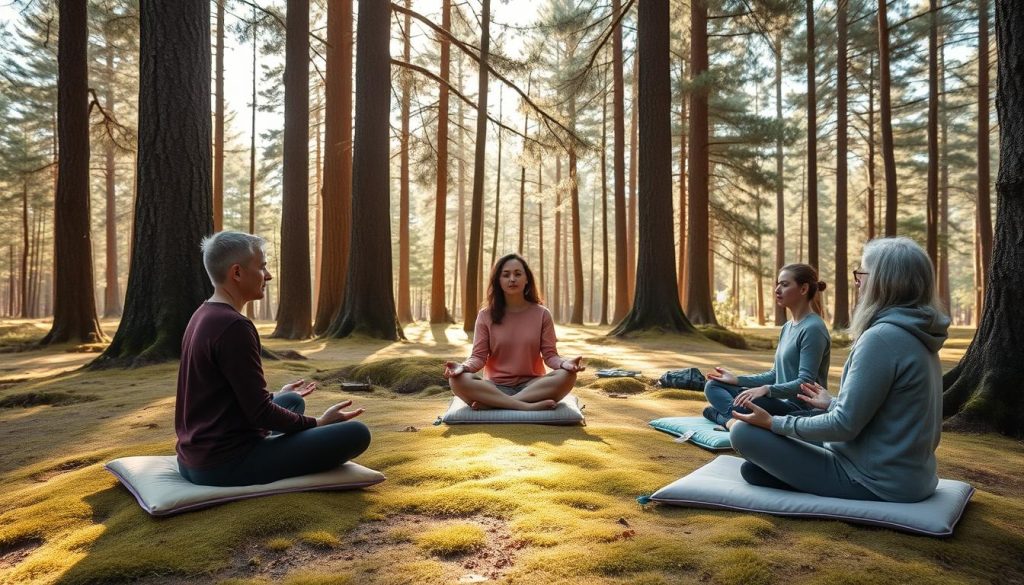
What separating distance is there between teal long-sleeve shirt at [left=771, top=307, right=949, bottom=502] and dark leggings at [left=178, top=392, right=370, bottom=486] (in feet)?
7.23

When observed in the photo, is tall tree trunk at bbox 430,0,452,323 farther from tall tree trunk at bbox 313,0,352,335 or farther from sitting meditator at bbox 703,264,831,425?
sitting meditator at bbox 703,264,831,425

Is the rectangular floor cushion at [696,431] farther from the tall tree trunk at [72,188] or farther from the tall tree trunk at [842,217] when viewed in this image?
the tall tree trunk at [842,217]

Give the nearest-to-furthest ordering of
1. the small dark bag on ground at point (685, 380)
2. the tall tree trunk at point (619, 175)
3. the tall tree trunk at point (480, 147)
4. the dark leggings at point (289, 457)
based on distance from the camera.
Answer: the dark leggings at point (289, 457) → the small dark bag on ground at point (685, 380) → the tall tree trunk at point (480, 147) → the tall tree trunk at point (619, 175)

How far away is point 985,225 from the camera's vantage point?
18484mm

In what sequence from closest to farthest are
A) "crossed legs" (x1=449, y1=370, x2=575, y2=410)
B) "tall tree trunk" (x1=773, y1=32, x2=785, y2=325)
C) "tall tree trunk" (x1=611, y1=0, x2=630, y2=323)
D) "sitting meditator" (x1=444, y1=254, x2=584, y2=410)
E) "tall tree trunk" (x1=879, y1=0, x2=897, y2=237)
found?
"crossed legs" (x1=449, y1=370, x2=575, y2=410), "sitting meditator" (x1=444, y1=254, x2=584, y2=410), "tall tree trunk" (x1=879, y1=0, x2=897, y2=237), "tall tree trunk" (x1=611, y1=0, x2=630, y2=323), "tall tree trunk" (x1=773, y1=32, x2=785, y2=325)

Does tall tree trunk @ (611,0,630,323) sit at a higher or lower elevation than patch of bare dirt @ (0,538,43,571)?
higher

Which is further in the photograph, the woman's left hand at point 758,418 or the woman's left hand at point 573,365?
the woman's left hand at point 573,365

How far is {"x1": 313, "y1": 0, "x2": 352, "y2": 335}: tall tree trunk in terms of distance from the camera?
52.5 ft

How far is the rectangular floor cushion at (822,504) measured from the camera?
111 inches

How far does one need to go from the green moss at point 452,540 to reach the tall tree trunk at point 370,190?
11.1 meters

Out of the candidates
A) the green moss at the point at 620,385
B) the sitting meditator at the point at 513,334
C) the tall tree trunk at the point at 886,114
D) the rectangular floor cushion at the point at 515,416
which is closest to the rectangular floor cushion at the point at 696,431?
the rectangular floor cushion at the point at 515,416

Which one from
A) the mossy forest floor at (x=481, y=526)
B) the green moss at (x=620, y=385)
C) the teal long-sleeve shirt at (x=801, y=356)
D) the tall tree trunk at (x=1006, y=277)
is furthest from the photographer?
the green moss at (x=620, y=385)

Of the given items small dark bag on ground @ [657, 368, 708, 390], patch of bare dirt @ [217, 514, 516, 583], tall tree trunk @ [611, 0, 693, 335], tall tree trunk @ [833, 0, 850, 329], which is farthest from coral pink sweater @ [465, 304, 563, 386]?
tall tree trunk @ [833, 0, 850, 329]

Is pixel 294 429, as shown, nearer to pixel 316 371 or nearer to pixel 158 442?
pixel 158 442
